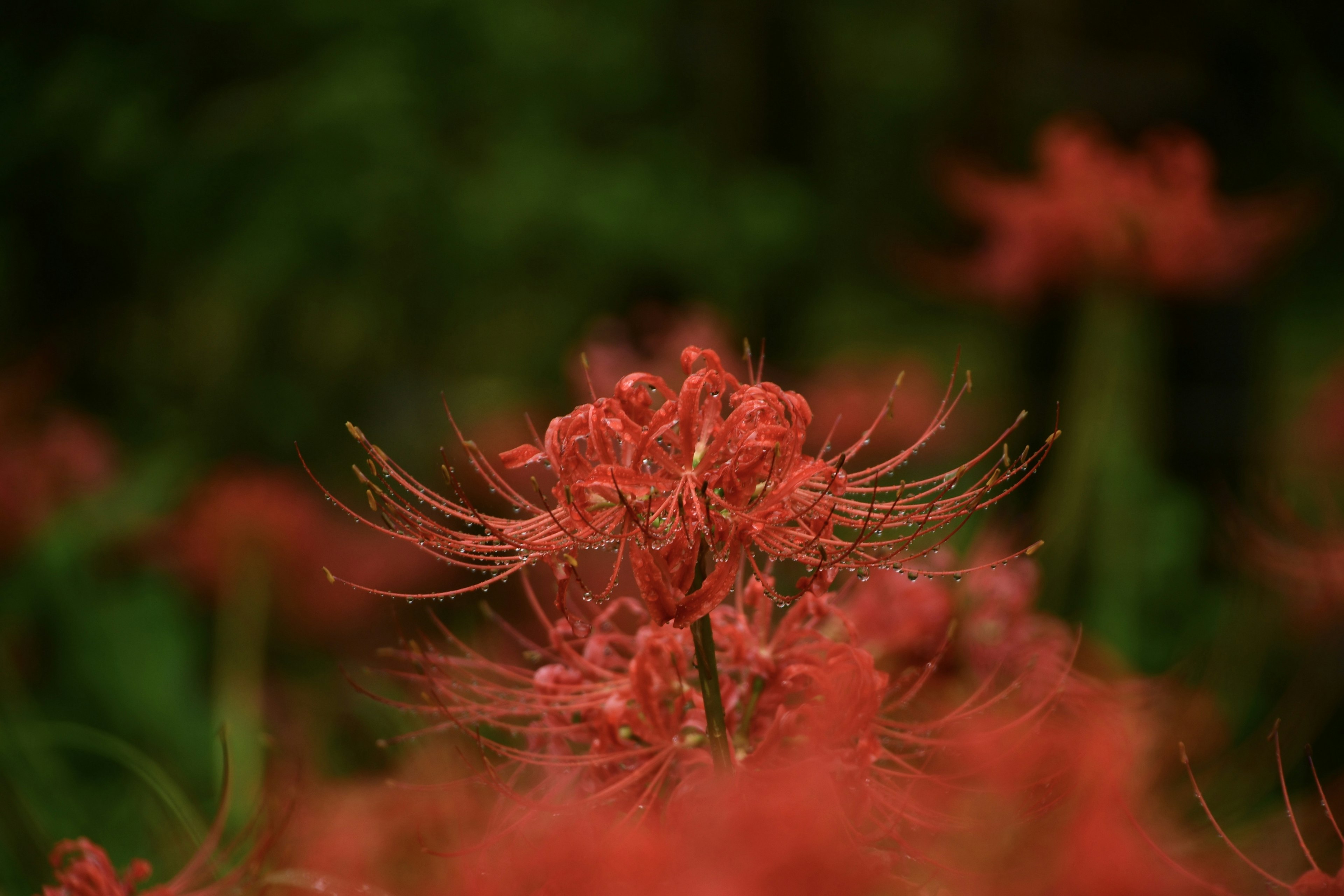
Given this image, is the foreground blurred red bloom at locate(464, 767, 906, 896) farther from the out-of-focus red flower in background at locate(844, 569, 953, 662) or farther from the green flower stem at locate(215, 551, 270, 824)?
the green flower stem at locate(215, 551, 270, 824)

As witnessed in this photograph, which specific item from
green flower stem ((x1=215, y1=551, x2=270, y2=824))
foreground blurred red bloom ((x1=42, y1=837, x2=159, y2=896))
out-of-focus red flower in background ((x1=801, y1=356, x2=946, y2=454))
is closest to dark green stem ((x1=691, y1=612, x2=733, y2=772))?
foreground blurred red bloom ((x1=42, y1=837, x2=159, y2=896))

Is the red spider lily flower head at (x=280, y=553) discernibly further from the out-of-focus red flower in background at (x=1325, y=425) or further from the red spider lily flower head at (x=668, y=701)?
the out-of-focus red flower in background at (x=1325, y=425)

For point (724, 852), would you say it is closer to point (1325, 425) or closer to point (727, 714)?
point (727, 714)

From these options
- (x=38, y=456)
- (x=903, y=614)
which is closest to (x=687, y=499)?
(x=903, y=614)

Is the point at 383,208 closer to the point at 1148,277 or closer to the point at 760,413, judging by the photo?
the point at 1148,277

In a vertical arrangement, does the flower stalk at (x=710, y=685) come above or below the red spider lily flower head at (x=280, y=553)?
above

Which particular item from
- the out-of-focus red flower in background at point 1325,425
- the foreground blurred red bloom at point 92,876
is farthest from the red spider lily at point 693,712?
the out-of-focus red flower in background at point 1325,425

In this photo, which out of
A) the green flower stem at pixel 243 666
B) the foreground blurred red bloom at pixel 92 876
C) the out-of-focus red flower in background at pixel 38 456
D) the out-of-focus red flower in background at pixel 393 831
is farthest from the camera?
the out-of-focus red flower in background at pixel 38 456
